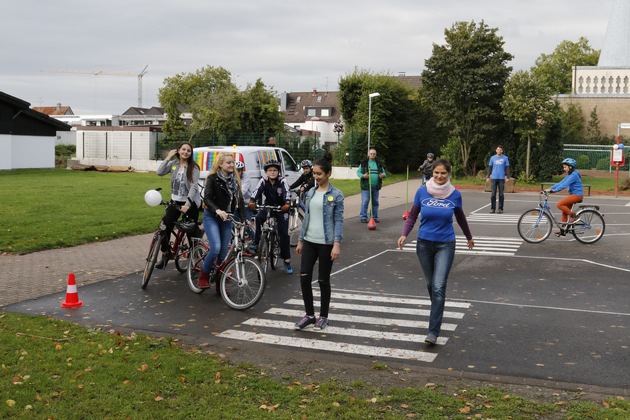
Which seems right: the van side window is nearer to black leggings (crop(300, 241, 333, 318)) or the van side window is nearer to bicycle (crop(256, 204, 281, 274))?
bicycle (crop(256, 204, 281, 274))

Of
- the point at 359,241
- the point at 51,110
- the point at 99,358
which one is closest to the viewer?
the point at 99,358

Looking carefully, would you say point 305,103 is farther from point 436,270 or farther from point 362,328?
point 436,270

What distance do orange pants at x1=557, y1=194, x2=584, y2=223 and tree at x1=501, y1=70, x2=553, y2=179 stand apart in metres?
18.7

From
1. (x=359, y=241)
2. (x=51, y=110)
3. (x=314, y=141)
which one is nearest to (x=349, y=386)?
(x=359, y=241)

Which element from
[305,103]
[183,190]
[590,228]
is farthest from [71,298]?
[305,103]

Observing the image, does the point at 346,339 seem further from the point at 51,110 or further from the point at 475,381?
the point at 51,110

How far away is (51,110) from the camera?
458ft

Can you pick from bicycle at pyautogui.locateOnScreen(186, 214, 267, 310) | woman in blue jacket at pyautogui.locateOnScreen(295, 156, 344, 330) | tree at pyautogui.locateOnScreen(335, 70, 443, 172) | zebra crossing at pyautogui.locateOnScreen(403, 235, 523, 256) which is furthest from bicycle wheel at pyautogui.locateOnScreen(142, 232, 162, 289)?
tree at pyautogui.locateOnScreen(335, 70, 443, 172)

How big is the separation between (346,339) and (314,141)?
34787 millimetres

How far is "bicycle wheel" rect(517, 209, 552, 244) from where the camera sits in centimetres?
1473

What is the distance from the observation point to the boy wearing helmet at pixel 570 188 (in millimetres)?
14055

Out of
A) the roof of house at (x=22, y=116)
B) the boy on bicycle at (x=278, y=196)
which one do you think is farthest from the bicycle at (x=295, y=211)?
the roof of house at (x=22, y=116)

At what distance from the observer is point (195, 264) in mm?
9648

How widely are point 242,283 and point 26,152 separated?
139 ft
